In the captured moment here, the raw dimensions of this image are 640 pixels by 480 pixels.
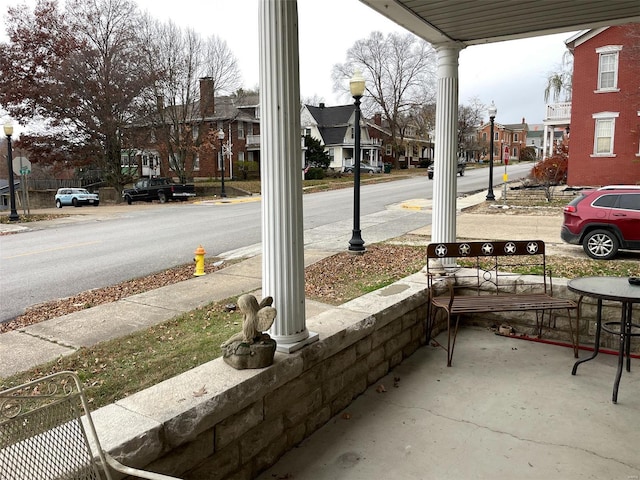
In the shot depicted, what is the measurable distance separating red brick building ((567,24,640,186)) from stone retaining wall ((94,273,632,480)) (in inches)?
871

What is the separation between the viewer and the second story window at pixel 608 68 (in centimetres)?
2220

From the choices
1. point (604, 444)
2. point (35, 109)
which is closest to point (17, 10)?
point (35, 109)

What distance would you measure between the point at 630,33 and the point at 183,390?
74.6ft

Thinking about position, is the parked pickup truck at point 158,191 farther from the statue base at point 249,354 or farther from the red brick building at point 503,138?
the red brick building at point 503,138

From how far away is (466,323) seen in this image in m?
5.88

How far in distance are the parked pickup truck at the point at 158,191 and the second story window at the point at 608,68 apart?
2126 centimetres

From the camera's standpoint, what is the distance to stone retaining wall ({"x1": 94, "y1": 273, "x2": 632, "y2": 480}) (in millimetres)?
2410

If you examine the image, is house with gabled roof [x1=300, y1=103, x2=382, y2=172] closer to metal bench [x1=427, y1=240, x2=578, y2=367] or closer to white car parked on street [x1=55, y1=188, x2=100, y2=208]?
white car parked on street [x1=55, y1=188, x2=100, y2=208]

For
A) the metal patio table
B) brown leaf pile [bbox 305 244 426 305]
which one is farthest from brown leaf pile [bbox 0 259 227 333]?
the metal patio table

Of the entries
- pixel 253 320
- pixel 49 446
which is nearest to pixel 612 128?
pixel 253 320

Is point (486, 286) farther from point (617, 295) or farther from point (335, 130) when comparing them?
point (335, 130)

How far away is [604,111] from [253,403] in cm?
2484

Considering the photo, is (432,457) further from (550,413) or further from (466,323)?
(466,323)

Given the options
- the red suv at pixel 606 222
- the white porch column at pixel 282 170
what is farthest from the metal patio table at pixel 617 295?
the red suv at pixel 606 222
